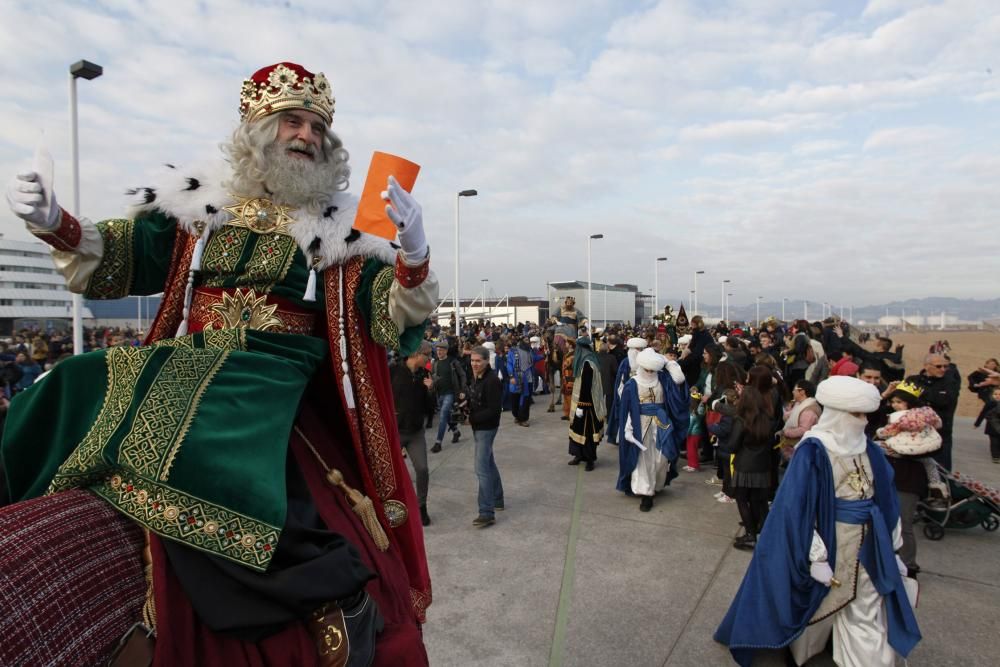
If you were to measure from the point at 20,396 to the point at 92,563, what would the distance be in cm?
57

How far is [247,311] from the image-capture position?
2.01 m

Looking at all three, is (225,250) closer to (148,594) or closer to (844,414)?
(148,594)

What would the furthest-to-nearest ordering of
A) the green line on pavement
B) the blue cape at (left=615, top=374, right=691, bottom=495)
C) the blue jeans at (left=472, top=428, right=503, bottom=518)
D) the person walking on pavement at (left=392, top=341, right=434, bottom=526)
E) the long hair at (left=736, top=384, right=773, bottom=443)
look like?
the blue cape at (left=615, top=374, right=691, bottom=495), the person walking on pavement at (left=392, top=341, right=434, bottom=526), the blue jeans at (left=472, top=428, right=503, bottom=518), the long hair at (left=736, top=384, right=773, bottom=443), the green line on pavement

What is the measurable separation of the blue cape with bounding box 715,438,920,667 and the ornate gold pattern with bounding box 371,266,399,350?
10.1ft

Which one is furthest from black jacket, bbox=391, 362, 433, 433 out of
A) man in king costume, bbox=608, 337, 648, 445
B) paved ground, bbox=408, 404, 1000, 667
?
man in king costume, bbox=608, 337, 648, 445

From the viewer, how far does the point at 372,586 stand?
177cm

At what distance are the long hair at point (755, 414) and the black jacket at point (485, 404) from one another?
2.79m

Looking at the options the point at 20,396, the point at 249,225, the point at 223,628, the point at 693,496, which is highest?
the point at 249,225

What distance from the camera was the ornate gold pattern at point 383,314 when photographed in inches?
80.7

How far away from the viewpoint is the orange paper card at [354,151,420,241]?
1978mm

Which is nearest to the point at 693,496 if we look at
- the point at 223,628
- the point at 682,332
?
the point at 223,628

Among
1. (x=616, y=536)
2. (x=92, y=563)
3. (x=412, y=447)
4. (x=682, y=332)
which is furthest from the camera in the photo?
(x=682, y=332)

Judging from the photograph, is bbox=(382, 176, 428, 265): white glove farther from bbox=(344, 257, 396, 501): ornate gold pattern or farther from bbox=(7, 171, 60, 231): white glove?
bbox=(7, 171, 60, 231): white glove

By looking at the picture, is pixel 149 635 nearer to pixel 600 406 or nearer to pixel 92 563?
pixel 92 563
